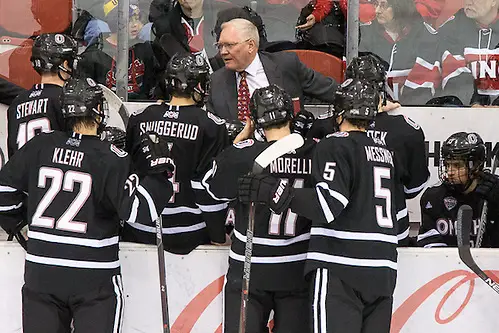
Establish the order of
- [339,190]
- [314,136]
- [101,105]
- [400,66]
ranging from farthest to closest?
[400,66] < [314,136] < [101,105] < [339,190]

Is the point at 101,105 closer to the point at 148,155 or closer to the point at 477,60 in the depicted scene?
the point at 148,155

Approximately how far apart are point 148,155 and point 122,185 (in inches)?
6.0

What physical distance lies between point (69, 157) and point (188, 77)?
28.0 inches

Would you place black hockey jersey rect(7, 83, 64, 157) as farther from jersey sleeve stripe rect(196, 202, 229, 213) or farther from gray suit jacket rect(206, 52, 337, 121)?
gray suit jacket rect(206, 52, 337, 121)

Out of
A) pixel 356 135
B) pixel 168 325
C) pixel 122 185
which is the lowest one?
pixel 168 325

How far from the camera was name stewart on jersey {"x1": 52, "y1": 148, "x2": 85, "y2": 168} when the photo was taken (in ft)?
10.3

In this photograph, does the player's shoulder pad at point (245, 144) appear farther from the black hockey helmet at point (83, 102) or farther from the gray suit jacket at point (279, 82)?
the gray suit jacket at point (279, 82)

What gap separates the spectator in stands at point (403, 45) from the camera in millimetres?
4742

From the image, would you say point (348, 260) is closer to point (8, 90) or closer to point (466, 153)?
point (466, 153)

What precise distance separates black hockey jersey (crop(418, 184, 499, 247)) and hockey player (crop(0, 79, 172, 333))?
5.11 ft

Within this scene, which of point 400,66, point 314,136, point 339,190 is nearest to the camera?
point 339,190

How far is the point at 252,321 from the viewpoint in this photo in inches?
133

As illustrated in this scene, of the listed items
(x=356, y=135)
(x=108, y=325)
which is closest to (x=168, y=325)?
(x=108, y=325)

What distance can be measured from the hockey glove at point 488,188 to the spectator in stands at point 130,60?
186 cm
